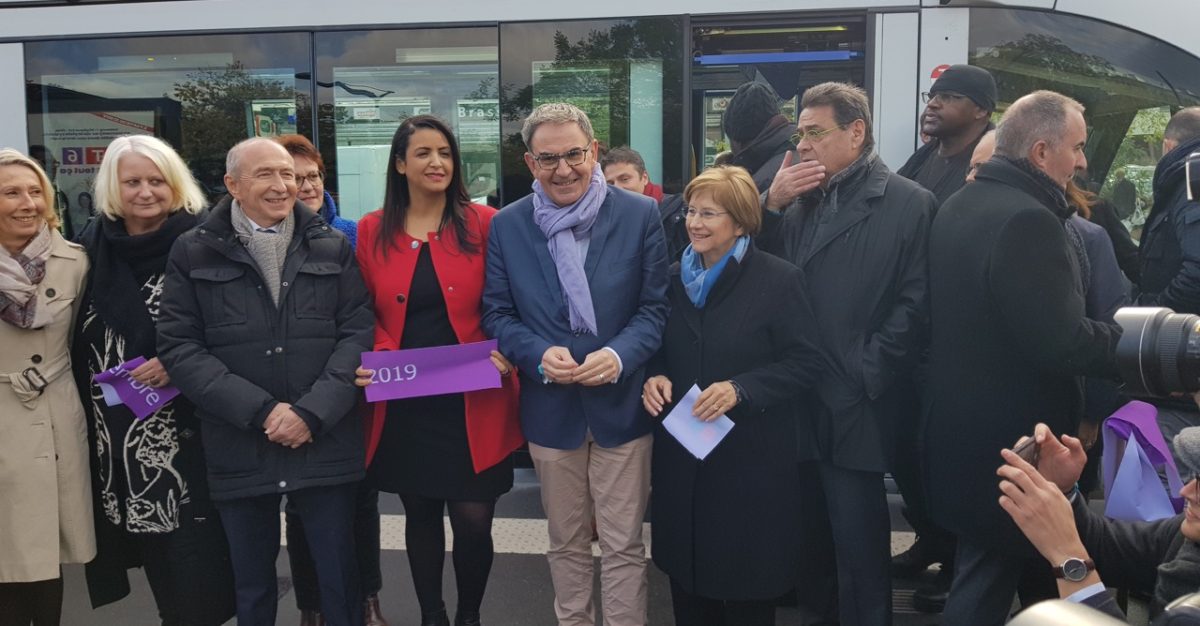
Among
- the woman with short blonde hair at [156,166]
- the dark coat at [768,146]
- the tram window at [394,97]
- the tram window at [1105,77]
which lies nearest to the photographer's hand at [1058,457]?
the dark coat at [768,146]

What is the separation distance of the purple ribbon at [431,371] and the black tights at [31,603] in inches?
54.4

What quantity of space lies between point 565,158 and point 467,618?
170cm

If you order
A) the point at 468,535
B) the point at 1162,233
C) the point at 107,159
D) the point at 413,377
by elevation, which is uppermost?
the point at 107,159

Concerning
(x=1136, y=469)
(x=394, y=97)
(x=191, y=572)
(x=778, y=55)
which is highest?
(x=778, y=55)

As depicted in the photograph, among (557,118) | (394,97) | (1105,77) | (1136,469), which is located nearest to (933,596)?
(1136,469)

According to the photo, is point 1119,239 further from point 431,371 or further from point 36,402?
point 36,402

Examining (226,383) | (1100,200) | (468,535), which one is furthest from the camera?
(1100,200)

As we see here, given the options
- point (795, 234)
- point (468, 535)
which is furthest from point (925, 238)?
point (468, 535)

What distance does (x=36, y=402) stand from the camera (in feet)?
10.6

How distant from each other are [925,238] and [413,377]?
5.81 feet

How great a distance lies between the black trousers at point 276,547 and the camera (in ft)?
10.3

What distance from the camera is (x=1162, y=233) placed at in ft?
13.5

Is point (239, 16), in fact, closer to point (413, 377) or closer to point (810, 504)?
point (413, 377)

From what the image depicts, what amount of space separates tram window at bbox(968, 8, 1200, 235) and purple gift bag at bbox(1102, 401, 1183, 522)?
8.27ft
